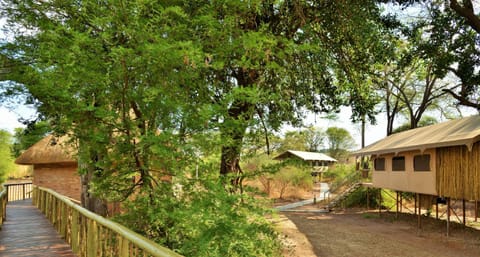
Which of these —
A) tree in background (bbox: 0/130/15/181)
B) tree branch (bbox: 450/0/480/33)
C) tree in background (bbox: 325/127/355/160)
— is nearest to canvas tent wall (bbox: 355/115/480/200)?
tree branch (bbox: 450/0/480/33)

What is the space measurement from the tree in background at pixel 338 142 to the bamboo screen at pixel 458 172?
47887mm

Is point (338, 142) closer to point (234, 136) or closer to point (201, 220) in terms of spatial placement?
point (234, 136)

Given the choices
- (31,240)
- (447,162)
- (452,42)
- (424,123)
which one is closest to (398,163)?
(447,162)

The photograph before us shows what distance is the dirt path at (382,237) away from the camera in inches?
514

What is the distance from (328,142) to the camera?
65438 millimetres

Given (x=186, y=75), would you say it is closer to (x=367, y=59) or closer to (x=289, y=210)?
(x=367, y=59)

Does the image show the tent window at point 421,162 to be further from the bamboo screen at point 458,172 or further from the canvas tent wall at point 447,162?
the bamboo screen at point 458,172

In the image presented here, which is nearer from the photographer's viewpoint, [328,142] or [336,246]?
[336,246]

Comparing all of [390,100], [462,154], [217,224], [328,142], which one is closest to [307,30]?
[217,224]

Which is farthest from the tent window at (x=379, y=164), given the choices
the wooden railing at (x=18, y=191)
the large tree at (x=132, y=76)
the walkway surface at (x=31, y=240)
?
the wooden railing at (x=18, y=191)

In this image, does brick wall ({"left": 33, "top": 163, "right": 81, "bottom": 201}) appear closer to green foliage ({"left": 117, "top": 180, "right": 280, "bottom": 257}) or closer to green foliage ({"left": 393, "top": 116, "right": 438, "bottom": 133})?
green foliage ({"left": 117, "top": 180, "right": 280, "bottom": 257})

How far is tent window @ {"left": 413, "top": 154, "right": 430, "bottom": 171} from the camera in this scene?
15859 mm

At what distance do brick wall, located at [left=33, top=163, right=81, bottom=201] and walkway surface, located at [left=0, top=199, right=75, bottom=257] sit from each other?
668 centimetres

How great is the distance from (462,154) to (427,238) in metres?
3.99
